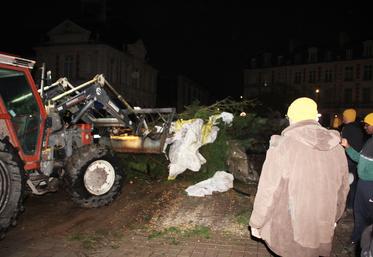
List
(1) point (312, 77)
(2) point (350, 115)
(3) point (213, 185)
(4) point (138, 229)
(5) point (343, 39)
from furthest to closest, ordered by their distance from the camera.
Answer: (1) point (312, 77)
(5) point (343, 39)
(3) point (213, 185)
(2) point (350, 115)
(4) point (138, 229)

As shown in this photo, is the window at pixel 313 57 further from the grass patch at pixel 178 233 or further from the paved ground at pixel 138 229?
the grass patch at pixel 178 233

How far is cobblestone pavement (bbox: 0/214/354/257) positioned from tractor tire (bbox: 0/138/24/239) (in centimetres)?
40

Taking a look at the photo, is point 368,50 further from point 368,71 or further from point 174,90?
point 174,90

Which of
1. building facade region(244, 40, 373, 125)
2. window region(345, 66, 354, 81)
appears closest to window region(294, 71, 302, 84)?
building facade region(244, 40, 373, 125)

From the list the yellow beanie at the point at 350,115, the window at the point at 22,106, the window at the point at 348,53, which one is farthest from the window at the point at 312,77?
the window at the point at 22,106

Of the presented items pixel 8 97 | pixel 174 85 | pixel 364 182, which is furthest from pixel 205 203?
pixel 174 85

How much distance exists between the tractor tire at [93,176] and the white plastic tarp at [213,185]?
174 centimetres

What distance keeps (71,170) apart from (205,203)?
272 cm

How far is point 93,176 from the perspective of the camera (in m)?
7.56

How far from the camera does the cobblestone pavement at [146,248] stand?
212 inches

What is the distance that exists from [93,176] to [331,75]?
57.7 meters

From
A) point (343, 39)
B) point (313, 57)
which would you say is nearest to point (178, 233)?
point (313, 57)

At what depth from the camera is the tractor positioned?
223 inches

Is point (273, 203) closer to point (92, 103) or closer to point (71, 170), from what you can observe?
point (71, 170)
